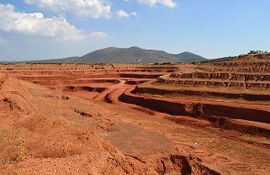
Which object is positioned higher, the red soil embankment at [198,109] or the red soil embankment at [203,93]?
the red soil embankment at [203,93]

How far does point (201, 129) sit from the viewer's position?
3541 centimetres

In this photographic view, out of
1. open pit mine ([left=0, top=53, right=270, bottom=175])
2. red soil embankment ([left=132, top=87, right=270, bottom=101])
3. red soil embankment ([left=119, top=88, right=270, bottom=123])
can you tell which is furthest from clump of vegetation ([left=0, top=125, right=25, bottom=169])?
red soil embankment ([left=132, top=87, right=270, bottom=101])

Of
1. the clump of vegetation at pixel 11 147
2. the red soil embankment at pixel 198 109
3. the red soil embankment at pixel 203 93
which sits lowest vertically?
the red soil embankment at pixel 198 109

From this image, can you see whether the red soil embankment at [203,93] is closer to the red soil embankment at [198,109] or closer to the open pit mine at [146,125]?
the open pit mine at [146,125]

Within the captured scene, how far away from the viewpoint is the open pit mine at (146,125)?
1304 centimetres

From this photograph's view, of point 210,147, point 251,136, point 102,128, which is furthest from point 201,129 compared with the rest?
point 102,128

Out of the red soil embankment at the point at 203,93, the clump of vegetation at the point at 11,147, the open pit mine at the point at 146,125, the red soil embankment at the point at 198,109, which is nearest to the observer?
the clump of vegetation at the point at 11,147

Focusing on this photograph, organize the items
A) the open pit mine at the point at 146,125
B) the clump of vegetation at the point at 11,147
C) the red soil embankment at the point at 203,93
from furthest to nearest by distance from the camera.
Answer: the red soil embankment at the point at 203,93
the open pit mine at the point at 146,125
the clump of vegetation at the point at 11,147

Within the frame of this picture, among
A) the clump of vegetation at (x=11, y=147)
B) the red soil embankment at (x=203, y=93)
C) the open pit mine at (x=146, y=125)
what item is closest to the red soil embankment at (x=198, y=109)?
the open pit mine at (x=146, y=125)

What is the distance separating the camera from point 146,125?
3500 centimetres

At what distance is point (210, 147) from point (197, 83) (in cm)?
2355

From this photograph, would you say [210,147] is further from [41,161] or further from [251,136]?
[41,161]

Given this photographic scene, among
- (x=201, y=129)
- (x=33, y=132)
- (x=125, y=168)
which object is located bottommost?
(x=201, y=129)

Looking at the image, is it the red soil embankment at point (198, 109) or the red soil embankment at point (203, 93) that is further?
the red soil embankment at point (203, 93)
